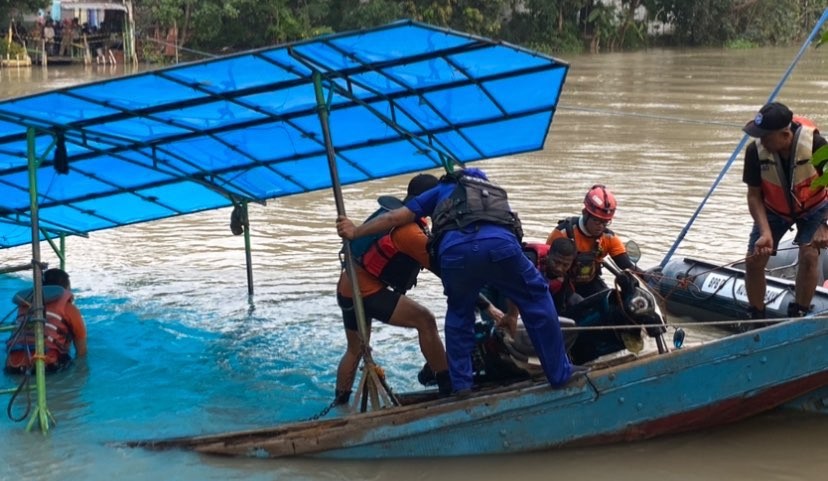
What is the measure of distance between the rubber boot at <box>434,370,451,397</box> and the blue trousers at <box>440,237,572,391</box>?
69cm

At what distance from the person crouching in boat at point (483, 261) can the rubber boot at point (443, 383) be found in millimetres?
644

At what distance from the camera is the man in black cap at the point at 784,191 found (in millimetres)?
7059

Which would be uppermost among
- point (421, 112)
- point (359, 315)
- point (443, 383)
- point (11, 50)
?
point (421, 112)

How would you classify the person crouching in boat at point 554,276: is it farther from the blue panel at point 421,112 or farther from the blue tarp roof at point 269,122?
the blue panel at point 421,112

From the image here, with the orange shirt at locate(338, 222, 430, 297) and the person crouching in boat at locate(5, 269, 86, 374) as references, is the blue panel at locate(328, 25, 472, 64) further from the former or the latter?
the person crouching in boat at locate(5, 269, 86, 374)

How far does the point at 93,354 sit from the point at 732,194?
9569 mm

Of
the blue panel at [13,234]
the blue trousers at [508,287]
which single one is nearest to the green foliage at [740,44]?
the blue panel at [13,234]

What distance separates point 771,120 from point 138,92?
4.17 m

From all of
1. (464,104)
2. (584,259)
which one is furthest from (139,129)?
(584,259)

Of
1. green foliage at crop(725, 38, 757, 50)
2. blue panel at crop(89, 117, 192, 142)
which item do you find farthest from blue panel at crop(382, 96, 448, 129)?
green foliage at crop(725, 38, 757, 50)

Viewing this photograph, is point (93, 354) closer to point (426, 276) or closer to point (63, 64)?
point (426, 276)

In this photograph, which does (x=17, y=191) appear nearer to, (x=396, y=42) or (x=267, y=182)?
(x=267, y=182)

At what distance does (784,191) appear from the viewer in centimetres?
731

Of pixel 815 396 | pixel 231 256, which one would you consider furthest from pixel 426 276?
pixel 815 396
